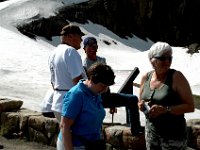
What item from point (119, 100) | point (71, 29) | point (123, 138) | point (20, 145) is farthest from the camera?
point (20, 145)

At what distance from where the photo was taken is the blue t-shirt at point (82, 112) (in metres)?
3.52

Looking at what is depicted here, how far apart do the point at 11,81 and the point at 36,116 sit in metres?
7.45

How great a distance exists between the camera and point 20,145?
24.8 ft

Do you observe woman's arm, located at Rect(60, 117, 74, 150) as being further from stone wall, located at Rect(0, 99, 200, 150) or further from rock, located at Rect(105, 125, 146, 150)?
rock, located at Rect(105, 125, 146, 150)

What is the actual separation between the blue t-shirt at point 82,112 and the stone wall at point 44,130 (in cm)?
252

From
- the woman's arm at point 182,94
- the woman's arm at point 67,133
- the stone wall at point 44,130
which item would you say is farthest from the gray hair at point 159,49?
the stone wall at point 44,130

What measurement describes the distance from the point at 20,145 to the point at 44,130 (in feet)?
1.47

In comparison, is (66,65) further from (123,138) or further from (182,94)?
(123,138)

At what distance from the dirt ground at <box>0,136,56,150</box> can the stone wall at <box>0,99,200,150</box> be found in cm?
8

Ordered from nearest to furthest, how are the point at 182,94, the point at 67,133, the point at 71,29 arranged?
1. the point at 67,133
2. the point at 182,94
3. the point at 71,29

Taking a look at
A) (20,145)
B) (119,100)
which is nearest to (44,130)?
(20,145)

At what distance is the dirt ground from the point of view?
291 inches

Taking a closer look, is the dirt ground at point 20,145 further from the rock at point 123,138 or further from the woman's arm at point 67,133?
the woman's arm at point 67,133

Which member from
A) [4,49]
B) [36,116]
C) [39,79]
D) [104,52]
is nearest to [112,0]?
[104,52]
